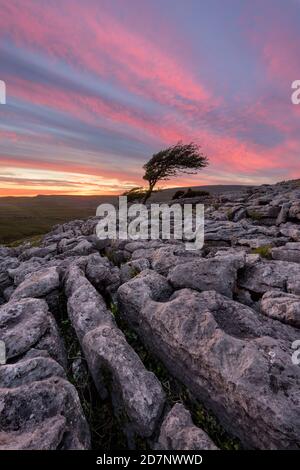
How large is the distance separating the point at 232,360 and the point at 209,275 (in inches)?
166

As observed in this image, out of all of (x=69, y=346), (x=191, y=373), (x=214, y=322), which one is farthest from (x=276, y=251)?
(x=69, y=346)

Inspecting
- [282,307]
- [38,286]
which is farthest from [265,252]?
[38,286]

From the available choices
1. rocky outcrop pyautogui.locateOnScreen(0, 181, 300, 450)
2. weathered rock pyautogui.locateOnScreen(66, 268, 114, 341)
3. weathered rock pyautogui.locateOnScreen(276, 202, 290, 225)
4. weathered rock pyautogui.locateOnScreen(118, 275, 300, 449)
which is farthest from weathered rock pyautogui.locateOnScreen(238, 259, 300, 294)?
weathered rock pyautogui.locateOnScreen(276, 202, 290, 225)

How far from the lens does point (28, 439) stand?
17.7 feet

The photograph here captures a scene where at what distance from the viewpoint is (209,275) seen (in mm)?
10625

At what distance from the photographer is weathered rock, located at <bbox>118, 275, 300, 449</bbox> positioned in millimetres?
5637

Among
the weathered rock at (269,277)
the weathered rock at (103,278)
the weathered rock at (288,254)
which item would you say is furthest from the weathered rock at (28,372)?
the weathered rock at (288,254)

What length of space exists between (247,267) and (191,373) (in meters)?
5.99

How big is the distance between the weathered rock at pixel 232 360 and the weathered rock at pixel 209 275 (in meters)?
0.92

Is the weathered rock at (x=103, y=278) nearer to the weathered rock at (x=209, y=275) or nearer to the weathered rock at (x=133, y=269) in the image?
the weathered rock at (x=133, y=269)

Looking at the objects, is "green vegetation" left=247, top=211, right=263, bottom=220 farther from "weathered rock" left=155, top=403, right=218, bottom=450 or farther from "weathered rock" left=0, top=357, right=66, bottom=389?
"weathered rock" left=0, top=357, right=66, bottom=389

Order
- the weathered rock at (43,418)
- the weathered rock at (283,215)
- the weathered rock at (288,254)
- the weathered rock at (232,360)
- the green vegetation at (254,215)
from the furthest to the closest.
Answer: the green vegetation at (254,215) → the weathered rock at (283,215) → the weathered rock at (288,254) → the weathered rock at (232,360) → the weathered rock at (43,418)

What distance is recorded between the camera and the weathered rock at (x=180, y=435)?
545cm

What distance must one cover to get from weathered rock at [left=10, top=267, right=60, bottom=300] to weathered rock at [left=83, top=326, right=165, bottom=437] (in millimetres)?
4449
